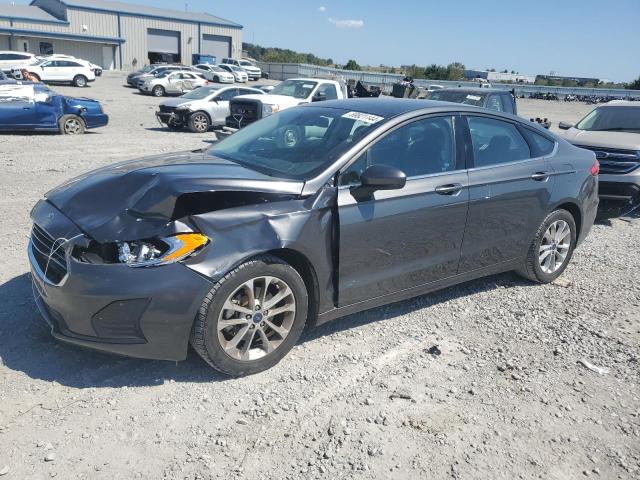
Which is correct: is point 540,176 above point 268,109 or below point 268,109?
above

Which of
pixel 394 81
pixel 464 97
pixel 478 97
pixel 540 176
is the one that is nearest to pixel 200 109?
pixel 464 97

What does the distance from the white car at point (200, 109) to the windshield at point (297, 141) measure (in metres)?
12.7

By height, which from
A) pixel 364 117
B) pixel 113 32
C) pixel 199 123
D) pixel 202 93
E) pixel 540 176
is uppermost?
pixel 113 32

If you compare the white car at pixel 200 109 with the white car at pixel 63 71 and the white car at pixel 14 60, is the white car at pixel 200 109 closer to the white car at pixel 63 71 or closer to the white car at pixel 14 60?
the white car at pixel 63 71

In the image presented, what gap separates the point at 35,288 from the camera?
3.58m

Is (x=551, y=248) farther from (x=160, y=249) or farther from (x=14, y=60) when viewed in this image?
(x=14, y=60)

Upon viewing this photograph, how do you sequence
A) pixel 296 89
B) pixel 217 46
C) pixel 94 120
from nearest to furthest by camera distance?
pixel 94 120
pixel 296 89
pixel 217 46

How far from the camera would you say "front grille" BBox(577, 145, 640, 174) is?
26.3 feet

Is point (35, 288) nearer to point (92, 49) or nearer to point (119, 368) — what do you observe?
point (119, 368)

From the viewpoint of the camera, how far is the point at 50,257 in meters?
3.29

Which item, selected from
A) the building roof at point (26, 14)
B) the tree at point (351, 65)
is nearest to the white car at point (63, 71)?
the building roof at point (26, 14)

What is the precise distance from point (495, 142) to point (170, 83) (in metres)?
31.6

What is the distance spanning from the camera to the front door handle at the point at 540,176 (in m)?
4.81

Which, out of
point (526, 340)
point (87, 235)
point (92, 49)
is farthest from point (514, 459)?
point (92, 49)
